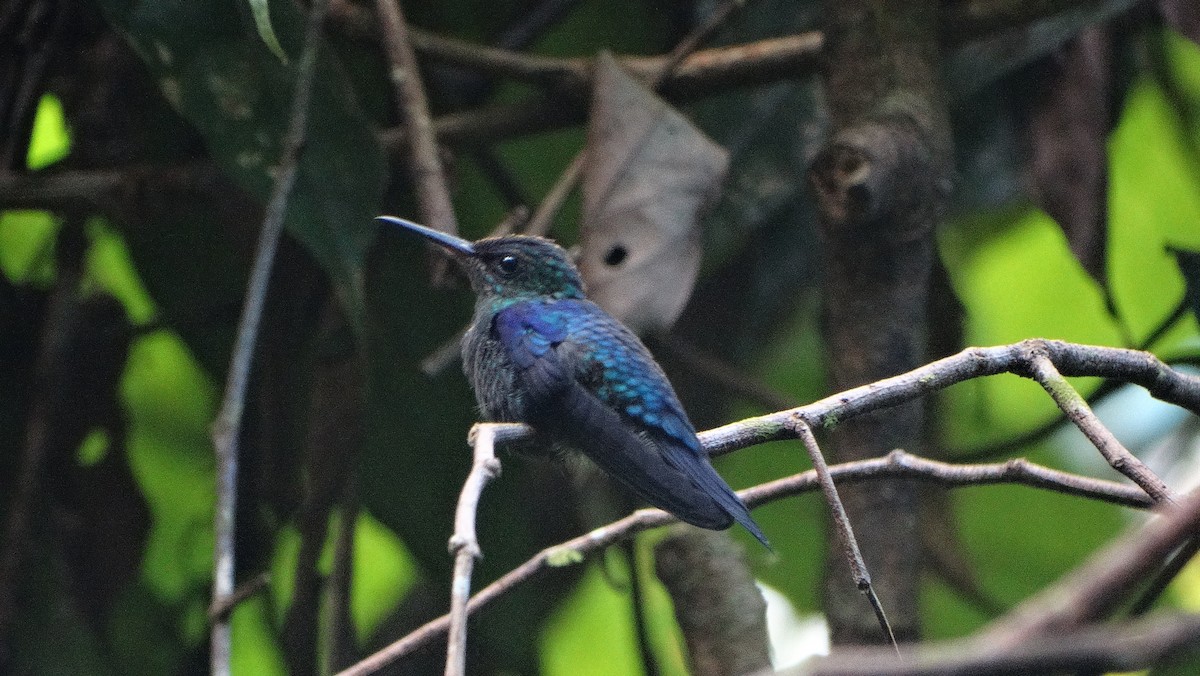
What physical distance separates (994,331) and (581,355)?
169 centimetres

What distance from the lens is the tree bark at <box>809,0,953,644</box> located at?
2.47 metres

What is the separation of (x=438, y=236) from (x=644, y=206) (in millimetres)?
429

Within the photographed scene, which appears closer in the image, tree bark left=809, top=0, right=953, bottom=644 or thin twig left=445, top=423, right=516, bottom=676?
thin twig left=445, top=423, right=516, bottom=676

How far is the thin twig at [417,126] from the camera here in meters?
2.65

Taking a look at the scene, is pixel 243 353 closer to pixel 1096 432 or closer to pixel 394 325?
pixel 394 325

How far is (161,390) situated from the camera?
10.7ft

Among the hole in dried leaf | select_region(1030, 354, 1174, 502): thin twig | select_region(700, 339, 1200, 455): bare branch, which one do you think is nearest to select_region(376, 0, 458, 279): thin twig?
the hole in dried leaf

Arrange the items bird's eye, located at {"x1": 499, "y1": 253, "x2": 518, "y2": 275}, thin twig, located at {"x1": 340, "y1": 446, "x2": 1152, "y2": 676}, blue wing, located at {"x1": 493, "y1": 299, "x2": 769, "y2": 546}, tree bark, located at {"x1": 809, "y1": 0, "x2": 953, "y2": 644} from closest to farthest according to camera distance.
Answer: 1. thin twig, located at {"x1": 340, "y1": 446, "x2": 1152, "y2": 676}
2. blue wing, located at {"x1": 493, "y1": 299, "x2": 769, "y2": 546}
3. tree bark, located at {"x1": 809, "y1": 0, "x2": 953, "y2": 644}
4. bird's eye, located at {"x1": 499, "y1": 253, "x2": 518, "y2": 275}

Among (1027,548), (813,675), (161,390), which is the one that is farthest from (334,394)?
(813,675)

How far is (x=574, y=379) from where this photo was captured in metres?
2.22

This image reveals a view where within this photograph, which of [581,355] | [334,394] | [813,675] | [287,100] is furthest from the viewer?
[334,394]

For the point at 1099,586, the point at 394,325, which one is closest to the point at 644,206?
the point at 394,325

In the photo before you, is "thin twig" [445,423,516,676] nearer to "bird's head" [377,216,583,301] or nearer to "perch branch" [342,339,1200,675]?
"perch branch" [342,339,1200,675]

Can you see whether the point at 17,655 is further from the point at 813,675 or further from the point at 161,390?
→ the point at 813,675
